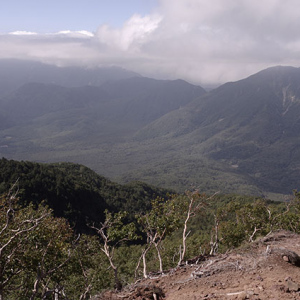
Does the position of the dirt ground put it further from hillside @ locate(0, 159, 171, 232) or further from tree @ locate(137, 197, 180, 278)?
hillside @ locate(0, 159, 171, 232)

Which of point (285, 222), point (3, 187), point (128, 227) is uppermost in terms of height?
point (128, 227)

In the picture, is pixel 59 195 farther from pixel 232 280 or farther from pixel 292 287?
pixel 292 287

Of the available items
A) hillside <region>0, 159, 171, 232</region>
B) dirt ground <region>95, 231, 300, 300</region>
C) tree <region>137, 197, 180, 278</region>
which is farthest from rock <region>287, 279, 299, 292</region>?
hillside <region>0, 159, 171, 232</region>

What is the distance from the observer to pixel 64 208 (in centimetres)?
7150

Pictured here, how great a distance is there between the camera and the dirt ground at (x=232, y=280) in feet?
35.7

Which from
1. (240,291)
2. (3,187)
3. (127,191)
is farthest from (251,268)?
(127,191)

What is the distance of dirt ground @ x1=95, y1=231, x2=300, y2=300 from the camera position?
1088cm

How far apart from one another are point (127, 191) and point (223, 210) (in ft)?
274

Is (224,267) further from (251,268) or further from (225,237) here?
(225,237)

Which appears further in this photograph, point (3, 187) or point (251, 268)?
point (3, 187)

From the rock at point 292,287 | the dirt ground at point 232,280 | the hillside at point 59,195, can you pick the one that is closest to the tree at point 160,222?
the dirt ground at point 232,280

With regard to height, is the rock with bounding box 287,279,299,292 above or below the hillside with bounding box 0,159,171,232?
above

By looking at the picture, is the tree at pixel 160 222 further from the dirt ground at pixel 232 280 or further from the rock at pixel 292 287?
the rock at pixel 292 287

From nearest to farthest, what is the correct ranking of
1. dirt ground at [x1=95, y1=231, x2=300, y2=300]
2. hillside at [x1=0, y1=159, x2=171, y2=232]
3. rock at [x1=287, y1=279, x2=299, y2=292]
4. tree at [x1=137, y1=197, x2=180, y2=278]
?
1. rock at [x1=287, y1=279, x2=299, y2=292]
2. dirt ground at [x1=95, y1=231, x2=300, y2=300]
3. tree at [x1=137, y1=197, x2=180, y2=278]
4. hillside at [x1=0, y1=159, x2=171, y2=232]
